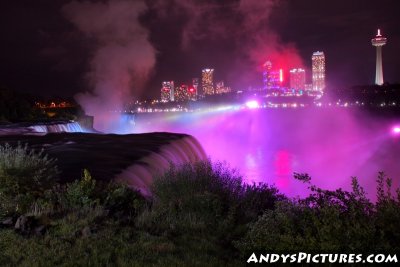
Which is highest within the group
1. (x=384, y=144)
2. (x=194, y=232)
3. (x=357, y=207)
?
(x=357, y=207)

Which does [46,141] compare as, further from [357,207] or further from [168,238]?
[357,207]

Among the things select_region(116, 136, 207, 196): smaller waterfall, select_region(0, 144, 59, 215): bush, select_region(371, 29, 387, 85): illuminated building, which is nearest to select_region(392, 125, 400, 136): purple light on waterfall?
select_region(116, 136, 207, 196): smaller waterfall

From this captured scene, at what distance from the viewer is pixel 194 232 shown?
254 inches

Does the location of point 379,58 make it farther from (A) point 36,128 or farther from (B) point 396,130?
(A) point 36,128

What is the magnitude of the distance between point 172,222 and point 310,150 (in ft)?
153

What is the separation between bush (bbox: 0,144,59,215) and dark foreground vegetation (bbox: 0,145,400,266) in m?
0.02

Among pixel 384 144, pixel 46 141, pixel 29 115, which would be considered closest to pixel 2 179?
pixel 46 141

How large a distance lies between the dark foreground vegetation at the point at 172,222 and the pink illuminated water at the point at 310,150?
19746 millimetres

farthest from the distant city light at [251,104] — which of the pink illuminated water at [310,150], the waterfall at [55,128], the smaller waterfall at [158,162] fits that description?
the smaller waterfall at [158,162]

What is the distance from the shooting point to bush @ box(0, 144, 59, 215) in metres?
7.32


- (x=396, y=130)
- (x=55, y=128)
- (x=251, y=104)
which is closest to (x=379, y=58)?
(x=251, y=104)

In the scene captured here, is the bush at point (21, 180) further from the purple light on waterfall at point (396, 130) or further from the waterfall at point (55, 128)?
the purple light on waterfall at point (396, 130)

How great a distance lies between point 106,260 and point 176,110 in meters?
136

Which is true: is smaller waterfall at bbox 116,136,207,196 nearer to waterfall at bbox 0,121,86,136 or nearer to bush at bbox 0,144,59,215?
bush at bbox 0,144,59,215
